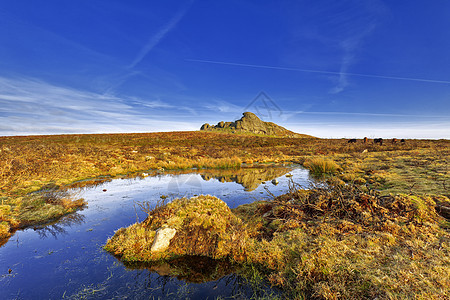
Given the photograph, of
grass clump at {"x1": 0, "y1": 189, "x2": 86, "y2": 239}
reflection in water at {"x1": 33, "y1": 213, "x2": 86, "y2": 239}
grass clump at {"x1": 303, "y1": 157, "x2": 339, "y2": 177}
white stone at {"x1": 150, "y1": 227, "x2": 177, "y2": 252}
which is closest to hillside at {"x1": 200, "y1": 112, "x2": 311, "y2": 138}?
grass clump at {"x1": 303, "y1": 157, "x2": 339, "y2": 177}

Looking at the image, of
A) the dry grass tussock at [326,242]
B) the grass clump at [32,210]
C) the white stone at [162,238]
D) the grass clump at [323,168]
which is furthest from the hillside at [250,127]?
the white stone at [162,238]

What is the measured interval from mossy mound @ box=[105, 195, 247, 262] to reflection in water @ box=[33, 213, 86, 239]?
9.84 ft

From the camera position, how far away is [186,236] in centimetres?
657

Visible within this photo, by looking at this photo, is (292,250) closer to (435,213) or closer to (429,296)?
(429,296)

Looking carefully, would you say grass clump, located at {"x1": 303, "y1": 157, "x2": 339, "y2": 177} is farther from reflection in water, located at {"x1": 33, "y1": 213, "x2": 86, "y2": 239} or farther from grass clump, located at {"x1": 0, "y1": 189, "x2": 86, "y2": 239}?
grass clump, located at {"x1": 0, "y1": 189, "x2": 86, "y2": 239}

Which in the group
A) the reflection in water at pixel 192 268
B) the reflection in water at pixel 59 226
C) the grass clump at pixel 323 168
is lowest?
the reflection in water at pixel 59 226

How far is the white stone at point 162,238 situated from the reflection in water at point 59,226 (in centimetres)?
441

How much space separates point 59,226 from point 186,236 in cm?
601

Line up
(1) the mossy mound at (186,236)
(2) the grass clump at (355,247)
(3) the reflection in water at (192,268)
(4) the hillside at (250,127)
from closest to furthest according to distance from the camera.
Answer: (2) the grass clump at (355,247) < (3) the reflection in water at (192,268) < (1) the mossy mound at (186,236) < (4) the hillside at (250,127)

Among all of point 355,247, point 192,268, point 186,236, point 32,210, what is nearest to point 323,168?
point 355,247

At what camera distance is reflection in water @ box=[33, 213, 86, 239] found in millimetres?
7775

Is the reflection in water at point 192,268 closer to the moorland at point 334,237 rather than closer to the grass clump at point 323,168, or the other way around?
the moorland at point 334,237

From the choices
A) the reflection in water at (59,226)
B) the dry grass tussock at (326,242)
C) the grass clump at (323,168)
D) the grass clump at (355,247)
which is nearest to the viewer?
the grass clump at (355,247)

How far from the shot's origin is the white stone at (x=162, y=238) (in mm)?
6148
